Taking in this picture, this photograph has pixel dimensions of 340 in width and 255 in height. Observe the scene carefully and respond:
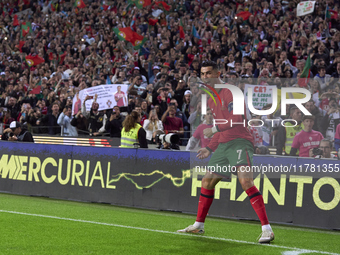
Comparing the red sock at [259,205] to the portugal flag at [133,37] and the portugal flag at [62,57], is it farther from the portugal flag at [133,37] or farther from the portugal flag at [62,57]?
the portugal flag at [62,57]

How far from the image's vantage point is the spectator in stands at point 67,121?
14.8m

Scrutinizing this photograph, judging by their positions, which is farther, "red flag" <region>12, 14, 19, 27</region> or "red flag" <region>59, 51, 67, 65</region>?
"red flag" <region>12, 14, 19, 27</region>

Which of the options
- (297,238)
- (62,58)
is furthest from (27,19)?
(297,238)

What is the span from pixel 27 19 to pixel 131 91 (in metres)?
14.4

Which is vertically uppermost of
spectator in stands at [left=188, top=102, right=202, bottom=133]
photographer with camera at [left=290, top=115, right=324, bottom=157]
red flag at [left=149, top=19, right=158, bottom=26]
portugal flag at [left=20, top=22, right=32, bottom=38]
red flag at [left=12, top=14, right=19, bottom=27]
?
red flag at [left=12, top=14, right=19, bottom=27]

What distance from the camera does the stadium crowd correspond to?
1138 cm

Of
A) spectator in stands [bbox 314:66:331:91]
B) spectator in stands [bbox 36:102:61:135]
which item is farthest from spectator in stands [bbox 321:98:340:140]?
spectator in stands [bbox 36:102:61:135]

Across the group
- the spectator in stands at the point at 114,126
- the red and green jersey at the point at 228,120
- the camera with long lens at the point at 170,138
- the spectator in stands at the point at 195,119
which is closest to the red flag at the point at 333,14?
the spectator in stands at the point at 195,119

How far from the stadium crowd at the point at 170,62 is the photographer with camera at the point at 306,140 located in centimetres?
4

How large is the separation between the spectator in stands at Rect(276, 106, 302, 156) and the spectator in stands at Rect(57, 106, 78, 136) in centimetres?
721

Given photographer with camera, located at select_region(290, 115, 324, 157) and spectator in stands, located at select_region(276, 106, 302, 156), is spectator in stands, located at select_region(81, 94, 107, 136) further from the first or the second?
photographer with camera, located at select_region(290, 115, 324, 157)

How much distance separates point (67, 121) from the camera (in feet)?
49.1

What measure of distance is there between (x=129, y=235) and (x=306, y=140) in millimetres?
3775

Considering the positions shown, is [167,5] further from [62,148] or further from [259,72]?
[62,148]
